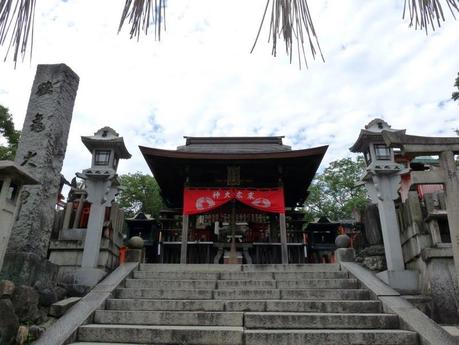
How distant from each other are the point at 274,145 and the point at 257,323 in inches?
A: 574

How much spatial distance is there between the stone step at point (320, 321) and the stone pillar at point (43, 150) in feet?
13.6

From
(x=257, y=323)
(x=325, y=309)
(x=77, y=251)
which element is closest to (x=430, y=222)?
(x=325, y=309)

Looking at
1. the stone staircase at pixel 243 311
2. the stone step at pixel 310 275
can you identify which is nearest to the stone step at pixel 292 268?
the stone staircase at pixel 243 311

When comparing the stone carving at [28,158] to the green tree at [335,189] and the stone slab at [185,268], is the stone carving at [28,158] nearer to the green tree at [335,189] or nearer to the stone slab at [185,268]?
the stone slab at [185,268]

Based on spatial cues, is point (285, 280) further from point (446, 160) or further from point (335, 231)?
point (335, 231)

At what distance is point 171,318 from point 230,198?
20.8 feet

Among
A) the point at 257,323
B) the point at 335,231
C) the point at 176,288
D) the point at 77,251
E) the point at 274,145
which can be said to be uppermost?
the point at 274,145

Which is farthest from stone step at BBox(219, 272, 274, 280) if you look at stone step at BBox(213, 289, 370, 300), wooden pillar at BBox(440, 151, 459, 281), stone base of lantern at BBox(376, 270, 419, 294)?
wooden pillar at BBox(440, 151, 459, 281)

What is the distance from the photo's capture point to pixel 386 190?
762cm

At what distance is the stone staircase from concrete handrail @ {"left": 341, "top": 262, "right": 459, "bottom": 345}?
132mm

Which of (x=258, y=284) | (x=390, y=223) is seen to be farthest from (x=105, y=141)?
(x=390, y=223)

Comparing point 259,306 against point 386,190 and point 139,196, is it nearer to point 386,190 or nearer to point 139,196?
point 386,190

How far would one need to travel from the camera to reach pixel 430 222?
655cm

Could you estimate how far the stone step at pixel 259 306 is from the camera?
527 cm
